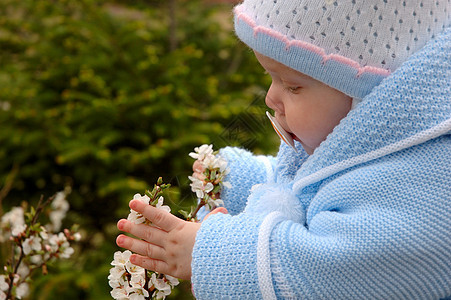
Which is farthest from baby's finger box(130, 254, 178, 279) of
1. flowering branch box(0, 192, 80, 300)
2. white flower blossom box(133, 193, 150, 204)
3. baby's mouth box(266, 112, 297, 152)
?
flowering branch box(0, 192, 80, 300)

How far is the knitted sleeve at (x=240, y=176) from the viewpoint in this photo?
1261 millimetres

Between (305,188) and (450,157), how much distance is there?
0.29m

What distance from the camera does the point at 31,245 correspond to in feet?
4.69

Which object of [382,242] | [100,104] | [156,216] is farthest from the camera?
[100,104]

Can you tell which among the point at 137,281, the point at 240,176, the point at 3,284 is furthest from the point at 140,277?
the point at 3,284

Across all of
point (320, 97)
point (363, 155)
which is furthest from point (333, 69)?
point (363, 155)

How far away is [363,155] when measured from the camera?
3.05 feet

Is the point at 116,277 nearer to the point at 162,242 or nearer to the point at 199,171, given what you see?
the point at 162,242

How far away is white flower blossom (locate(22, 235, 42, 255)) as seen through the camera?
1.42 metres

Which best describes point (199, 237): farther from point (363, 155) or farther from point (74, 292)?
point (74, 292)

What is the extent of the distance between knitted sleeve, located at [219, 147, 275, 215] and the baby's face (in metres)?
0.26

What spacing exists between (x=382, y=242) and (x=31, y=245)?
100cm

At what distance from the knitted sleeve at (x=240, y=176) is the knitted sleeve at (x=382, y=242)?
356mm

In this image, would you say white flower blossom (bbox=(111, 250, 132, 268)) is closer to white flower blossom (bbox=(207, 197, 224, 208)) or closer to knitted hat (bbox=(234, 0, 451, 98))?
white flower blossom (bbox=(207, 197, 224, 208))
